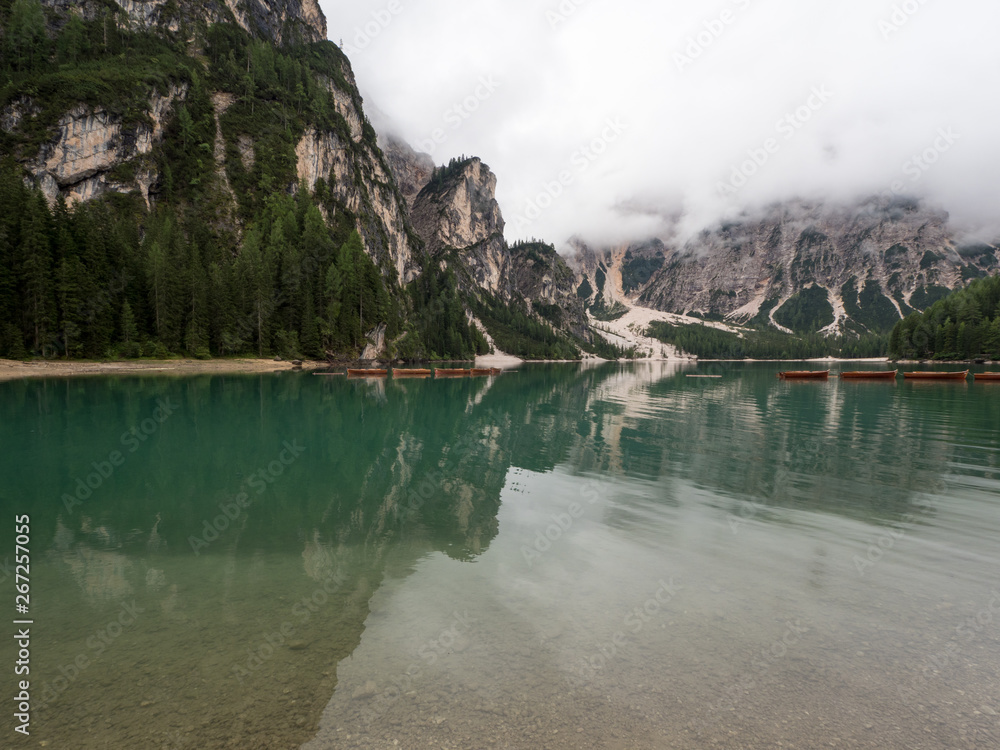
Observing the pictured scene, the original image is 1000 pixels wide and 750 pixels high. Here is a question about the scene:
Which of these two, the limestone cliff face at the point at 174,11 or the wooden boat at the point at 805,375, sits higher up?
the limestone cliff face at the point at 174,11

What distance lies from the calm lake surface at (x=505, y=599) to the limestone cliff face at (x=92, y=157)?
12256 cm

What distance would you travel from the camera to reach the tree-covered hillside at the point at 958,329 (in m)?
150

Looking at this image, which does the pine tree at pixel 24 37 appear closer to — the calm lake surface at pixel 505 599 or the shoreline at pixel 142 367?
the shoreline at pixel 142 367

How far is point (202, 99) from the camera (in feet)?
470

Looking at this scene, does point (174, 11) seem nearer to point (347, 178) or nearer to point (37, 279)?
point (347, 178)

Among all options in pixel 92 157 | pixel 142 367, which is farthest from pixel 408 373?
pixel 92 157

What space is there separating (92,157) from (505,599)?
15479cm

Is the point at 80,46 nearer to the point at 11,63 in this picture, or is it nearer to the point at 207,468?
the point at 11,63

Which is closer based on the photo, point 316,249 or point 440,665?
point 440,665

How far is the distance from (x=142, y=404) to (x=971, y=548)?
170ft

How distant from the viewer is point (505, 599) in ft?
31.5

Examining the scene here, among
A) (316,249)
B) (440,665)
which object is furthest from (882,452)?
(316,249)

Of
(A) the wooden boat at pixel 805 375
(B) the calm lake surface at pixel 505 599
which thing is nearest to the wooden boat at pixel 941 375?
(A) the wooden boat at pixel 805 375

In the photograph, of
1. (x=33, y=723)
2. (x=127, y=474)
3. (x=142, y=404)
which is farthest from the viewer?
(x=142, y=404)
